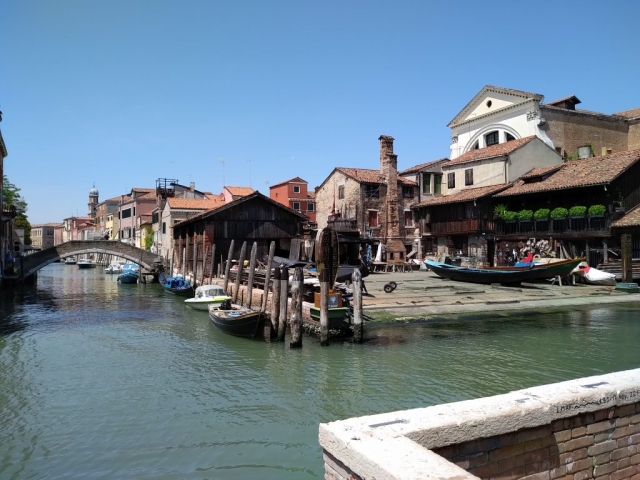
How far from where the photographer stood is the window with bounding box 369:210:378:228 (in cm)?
3756

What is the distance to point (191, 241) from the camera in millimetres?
32406

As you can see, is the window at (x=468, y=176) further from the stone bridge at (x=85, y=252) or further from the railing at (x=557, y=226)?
the stone bridge at (x=85, y=252)

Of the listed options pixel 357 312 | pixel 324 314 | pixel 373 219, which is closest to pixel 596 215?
pixel 373 219

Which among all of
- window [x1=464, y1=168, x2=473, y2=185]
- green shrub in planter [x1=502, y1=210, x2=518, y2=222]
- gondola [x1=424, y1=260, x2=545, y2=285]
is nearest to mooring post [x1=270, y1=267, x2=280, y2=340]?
gondola [x1=424, y1=260, x2=545, y2=285]

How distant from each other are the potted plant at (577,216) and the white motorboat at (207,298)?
18.7 m

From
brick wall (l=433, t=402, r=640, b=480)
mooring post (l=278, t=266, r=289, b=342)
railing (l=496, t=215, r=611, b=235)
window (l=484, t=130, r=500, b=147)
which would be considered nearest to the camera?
brick wall (l=433, t=402, r=640, b=480)

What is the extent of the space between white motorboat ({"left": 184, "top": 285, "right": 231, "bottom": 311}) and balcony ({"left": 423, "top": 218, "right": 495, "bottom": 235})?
16.7 meters

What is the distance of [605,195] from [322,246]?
18.8m

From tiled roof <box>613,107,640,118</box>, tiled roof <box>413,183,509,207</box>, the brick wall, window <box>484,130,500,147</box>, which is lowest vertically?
the brick wall

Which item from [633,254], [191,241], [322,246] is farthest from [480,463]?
[191,241]

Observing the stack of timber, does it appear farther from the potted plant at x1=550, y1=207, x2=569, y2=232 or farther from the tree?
the tree

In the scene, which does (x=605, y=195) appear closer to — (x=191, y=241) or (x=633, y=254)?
(x=633, y=254)

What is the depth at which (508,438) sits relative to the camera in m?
3.58

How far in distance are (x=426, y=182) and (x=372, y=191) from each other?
413cm
